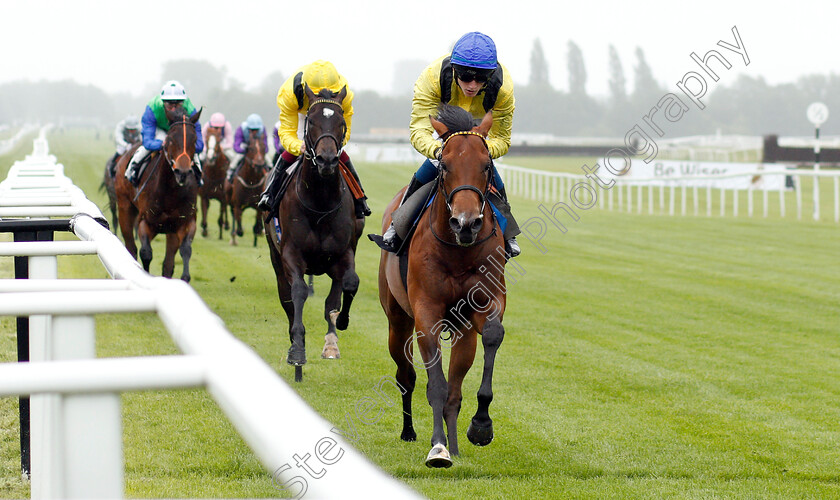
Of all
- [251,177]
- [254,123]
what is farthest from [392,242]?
[254,123]

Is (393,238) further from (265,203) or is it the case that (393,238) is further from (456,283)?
(265,203)

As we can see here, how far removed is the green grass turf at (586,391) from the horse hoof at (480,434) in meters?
0.11

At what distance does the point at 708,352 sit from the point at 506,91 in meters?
3.21

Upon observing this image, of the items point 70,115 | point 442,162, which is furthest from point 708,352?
point 70,115

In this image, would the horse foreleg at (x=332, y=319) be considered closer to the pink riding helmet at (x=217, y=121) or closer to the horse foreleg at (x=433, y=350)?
the horse foreleg at (x=433, y=350)

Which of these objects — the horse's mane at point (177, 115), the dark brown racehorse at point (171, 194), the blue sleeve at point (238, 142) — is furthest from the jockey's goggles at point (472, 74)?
the blue sleeve at point (238, 142)

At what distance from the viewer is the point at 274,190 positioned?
6867mm

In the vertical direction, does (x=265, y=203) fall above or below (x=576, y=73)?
below

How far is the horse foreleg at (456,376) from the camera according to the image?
4.48 metres

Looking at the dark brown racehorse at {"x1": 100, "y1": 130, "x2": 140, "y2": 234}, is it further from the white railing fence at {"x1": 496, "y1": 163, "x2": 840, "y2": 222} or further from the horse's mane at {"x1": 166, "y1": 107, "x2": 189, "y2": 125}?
the white railing fence at {"x1": 496, "y1": 163, "x2": 840, "y2": 222}

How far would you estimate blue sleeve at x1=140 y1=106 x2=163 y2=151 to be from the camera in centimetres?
902

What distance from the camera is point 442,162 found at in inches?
168

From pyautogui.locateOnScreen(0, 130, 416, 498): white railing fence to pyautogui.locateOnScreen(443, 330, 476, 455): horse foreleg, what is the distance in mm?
2710

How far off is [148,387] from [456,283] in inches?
132
